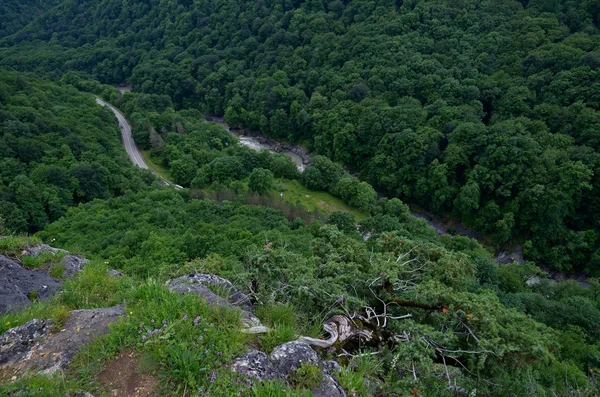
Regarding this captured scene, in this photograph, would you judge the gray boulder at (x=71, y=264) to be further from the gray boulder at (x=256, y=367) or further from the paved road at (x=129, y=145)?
the paved road at (x=129, y=145)

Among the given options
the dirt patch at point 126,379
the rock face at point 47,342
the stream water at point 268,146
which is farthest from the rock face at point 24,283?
the stream water at point 268,146

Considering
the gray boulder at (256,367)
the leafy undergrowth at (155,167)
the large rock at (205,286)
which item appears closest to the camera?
the gray boulder at (256,367)

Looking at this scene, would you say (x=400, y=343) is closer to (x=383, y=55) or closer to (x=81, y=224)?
(x=81, y=224)

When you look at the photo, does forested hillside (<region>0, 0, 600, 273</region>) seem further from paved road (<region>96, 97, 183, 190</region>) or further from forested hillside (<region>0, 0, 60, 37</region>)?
forested hillside (<region>0, 0, 60, 37</region>)

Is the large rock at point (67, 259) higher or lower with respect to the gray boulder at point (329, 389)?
lower

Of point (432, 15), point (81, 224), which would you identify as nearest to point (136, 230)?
point (81, 224)

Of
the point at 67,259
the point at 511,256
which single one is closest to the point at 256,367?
the point at 67,259

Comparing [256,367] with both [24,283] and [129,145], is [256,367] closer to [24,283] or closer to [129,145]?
[24,283]
